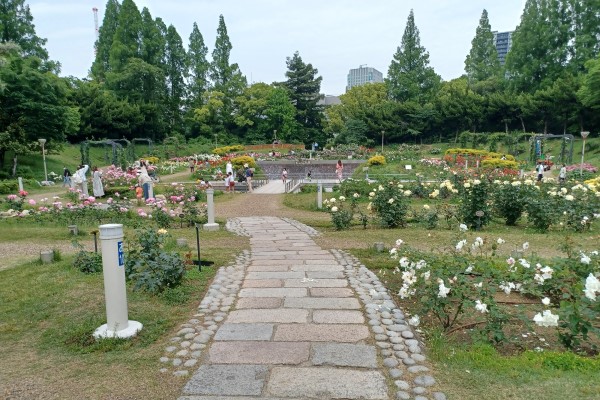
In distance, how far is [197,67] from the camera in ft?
154

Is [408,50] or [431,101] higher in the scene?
[408,50]

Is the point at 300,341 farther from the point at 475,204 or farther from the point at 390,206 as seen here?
the point at 475,204

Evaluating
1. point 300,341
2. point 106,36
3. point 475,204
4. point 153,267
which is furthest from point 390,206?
point 106,36

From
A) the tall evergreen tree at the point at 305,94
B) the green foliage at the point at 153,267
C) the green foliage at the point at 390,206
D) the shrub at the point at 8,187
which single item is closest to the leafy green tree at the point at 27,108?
the shrub at the point at 8,187

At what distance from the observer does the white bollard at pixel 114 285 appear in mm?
3348

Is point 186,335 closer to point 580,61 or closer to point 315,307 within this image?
point 315,307

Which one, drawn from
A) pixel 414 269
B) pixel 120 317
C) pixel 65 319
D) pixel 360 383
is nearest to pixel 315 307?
pixel 414 269

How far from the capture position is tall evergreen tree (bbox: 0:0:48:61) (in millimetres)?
29891

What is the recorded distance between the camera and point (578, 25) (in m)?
37.5

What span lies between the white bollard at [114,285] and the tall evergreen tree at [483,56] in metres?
49.0

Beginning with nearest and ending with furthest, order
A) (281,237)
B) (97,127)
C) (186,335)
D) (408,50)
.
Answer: (186,335)
(281,237)
(97,127)
(408,50)

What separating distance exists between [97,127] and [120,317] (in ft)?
123

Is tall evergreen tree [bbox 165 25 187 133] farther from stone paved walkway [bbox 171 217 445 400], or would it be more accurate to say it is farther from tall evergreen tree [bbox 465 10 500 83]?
stone paved walkway [bbox 171 217 445 400]

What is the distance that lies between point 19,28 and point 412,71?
117 ft
